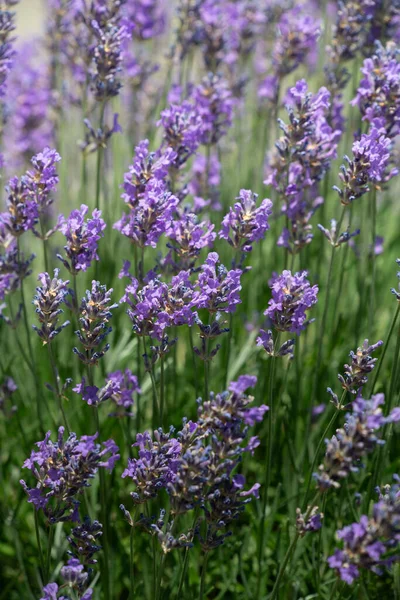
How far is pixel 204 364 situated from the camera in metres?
2.13

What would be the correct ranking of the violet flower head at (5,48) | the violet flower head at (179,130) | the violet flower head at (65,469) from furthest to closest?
the violet flower head at (5,48) → the violet flower head at (179,130) → the violet flower head at (65,469)

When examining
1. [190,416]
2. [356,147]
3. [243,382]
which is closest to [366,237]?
[190,416]

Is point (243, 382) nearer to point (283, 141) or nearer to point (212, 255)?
point (212, 255)

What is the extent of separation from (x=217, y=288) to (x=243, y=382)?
0.39 meters

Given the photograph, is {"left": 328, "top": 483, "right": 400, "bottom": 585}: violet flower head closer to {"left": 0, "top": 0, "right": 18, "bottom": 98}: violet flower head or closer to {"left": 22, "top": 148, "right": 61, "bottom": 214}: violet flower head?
{"left": 22, "top": 148, "right": 61, "bottom": 214}: violet flower head

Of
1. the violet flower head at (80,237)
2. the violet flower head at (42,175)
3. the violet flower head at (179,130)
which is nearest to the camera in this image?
the violet flower head at (80,237)

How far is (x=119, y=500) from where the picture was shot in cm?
294

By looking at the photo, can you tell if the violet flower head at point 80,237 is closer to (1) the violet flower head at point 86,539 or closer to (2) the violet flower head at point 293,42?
(1) the violet flower head at point 86,539

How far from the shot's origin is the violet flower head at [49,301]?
→ 1.93 m

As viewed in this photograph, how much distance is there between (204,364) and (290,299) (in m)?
0.45

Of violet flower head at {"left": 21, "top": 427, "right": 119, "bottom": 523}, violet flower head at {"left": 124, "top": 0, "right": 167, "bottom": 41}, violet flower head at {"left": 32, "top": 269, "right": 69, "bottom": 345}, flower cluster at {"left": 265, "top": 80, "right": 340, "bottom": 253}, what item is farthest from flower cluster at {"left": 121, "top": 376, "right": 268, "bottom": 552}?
violet flower head at {"left": 124, "top": 0, "right": 167, "bottom": 41}

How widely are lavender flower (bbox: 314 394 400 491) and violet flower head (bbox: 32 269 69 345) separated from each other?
887 mm

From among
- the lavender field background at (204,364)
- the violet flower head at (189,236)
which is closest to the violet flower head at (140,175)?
the lavender field background at (204,364)

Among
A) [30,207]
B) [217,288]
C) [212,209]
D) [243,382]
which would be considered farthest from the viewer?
[212,209]
